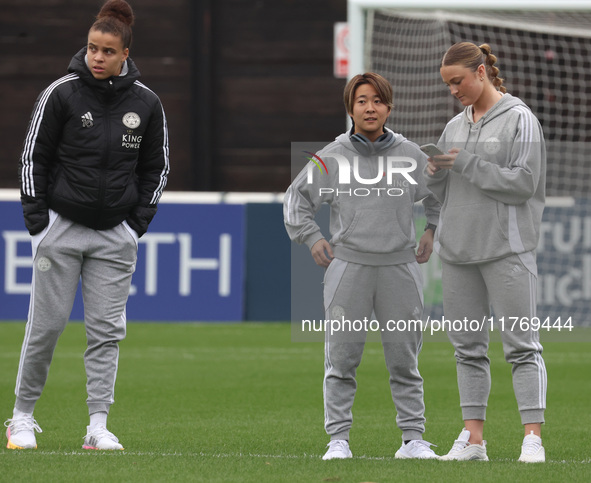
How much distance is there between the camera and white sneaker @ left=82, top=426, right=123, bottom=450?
15.6ft

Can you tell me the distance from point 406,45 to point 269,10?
4.52 meters

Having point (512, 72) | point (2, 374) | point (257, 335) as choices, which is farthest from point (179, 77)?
point (2, 374)

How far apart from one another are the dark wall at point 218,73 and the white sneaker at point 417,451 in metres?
10.7

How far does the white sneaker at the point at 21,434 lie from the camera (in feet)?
15.8

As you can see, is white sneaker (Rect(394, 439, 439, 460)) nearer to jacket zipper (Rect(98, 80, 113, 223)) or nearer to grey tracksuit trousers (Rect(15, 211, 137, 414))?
grey tracksuit trousers (Rect(15, 211, 137, 414))

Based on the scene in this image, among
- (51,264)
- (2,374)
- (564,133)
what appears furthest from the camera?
(564,133)

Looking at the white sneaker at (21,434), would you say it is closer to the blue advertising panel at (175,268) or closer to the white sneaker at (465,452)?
the white sneaker at (465,452)

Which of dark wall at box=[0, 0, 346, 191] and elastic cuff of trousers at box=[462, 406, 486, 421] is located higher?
dark wall at box=[0, 0, 346, 191]

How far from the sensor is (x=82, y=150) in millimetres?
4754

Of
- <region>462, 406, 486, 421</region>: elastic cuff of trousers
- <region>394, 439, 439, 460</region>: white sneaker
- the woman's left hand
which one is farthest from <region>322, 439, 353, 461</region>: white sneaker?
the woman's left hand

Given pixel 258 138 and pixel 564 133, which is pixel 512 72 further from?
pixel 258 138

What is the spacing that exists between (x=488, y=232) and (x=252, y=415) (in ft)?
7.15

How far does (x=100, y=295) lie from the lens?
4832 millimetres

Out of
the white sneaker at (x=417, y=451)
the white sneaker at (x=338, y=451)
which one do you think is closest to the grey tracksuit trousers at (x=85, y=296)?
the white sneaker at (x=338, y=451)
